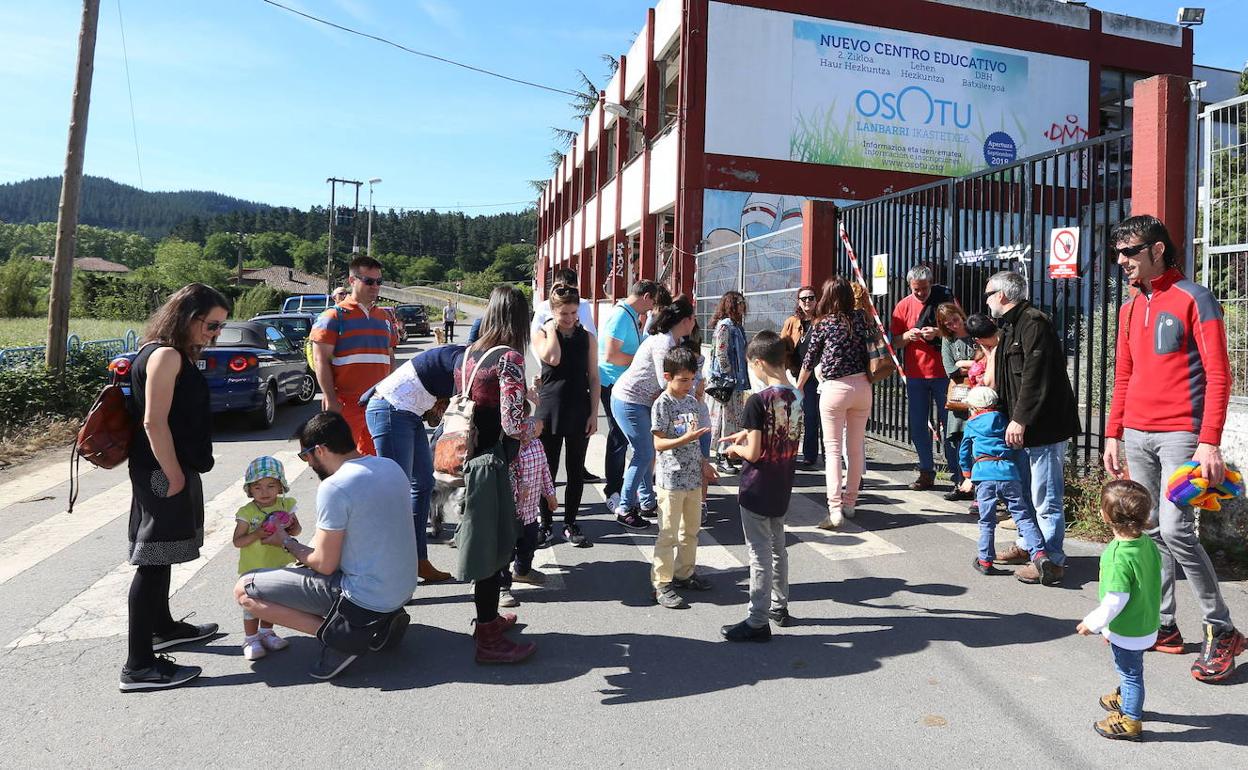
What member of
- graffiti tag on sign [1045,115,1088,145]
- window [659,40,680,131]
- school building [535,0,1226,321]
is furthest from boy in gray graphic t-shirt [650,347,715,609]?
graffiti tag on sign [1045,115,1088,145]

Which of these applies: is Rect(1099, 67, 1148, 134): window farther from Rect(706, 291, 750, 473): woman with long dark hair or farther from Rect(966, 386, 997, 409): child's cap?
Rect(966, 386, 997, 409): child's cap

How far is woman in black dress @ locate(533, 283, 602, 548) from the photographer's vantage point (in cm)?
600

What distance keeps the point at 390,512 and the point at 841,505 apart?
3.86 m

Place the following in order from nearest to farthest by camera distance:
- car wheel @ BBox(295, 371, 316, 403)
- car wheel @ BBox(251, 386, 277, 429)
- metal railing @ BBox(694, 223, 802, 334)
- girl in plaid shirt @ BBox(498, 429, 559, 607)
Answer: girl in plaid shirt @ BBox(498, 429, 559, 607), car wheel @ BBox(251, 386, 277, 429), metal railing @ BBox(694, 223, 802, 334), car wheel @ BBox(295, 371, 316, 403)

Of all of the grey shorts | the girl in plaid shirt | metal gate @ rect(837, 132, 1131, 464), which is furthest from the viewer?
metal gate @ rect(837, 132, 1131, 464)

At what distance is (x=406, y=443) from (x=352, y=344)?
865 mm

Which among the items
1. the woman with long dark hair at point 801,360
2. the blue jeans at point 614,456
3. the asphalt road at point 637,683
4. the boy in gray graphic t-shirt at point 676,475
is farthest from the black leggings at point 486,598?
the woman with long dark hair at point 801,360

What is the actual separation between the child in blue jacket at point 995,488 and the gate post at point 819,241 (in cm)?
603

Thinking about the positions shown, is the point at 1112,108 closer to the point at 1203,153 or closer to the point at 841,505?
the point at 1203,153

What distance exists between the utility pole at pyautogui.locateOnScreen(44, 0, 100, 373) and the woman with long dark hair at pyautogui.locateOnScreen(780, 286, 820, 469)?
9897 mm

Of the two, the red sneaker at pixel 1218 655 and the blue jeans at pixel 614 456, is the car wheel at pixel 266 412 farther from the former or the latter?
the red sneaker at pixel 1218 655

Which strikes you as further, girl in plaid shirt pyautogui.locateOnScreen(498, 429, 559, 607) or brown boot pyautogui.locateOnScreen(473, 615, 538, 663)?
girl in plaid shirt pyautogui.locateOnScreen(498, 429, 559, 607)

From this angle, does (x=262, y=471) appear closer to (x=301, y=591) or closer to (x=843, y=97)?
(x=301, y=591)

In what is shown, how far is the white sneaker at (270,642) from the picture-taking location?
4.11m
